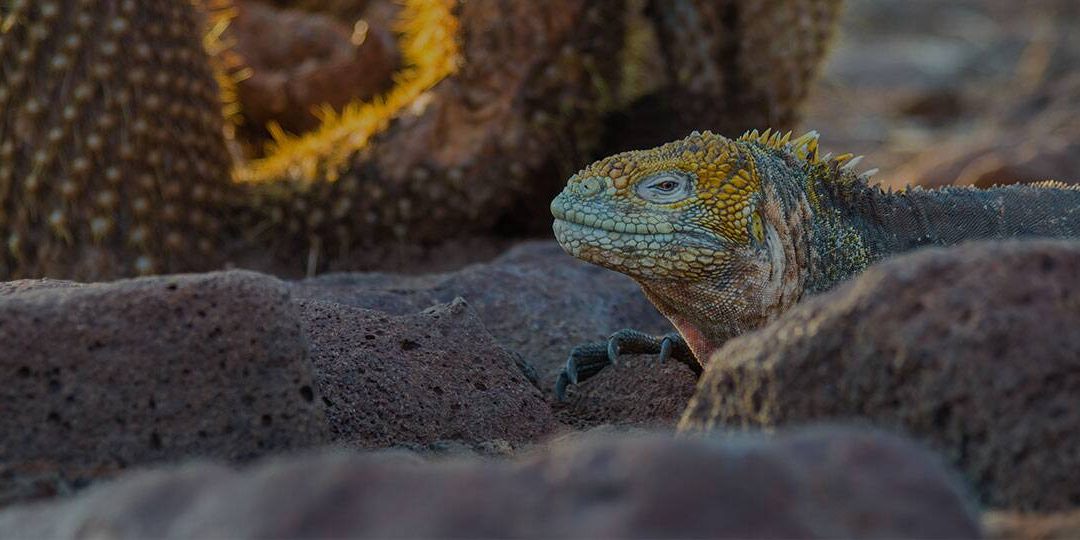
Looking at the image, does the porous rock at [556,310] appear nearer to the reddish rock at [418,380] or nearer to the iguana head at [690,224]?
the reddish rock at [418,380]

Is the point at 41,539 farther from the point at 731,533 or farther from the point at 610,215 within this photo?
the point at 610,215

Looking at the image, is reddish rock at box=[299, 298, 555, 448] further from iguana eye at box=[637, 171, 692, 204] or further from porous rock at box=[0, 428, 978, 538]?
porous rock at box=[0, 428, 978, 538]

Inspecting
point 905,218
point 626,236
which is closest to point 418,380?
point 626,236

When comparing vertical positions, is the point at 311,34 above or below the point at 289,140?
above

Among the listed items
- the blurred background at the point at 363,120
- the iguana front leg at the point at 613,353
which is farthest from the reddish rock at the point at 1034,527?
the blurred background at the point at 363,120

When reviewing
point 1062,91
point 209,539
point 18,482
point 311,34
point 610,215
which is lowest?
point 18,482

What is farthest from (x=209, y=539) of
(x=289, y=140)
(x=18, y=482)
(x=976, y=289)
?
(x=289, y=140)

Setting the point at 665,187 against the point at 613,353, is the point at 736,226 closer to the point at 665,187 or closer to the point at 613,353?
the point at 665,187
